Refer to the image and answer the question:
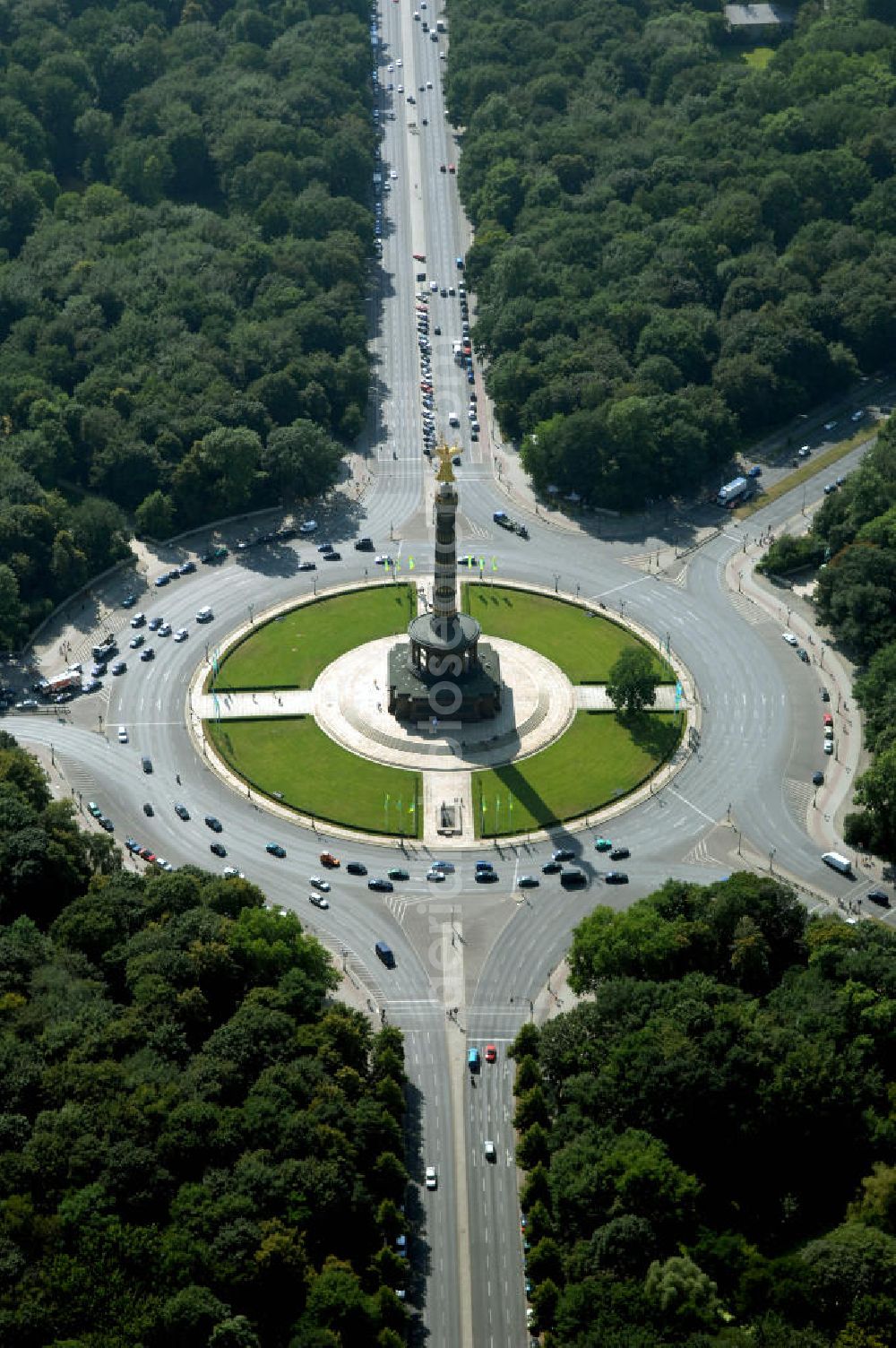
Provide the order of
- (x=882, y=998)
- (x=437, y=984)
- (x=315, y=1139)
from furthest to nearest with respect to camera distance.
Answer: (x=437, y=984) < (x=882, y=998) < (x=315, y=1139)

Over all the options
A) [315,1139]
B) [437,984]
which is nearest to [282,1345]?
[315,1139]

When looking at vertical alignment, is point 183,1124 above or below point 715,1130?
below

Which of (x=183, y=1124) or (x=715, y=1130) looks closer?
(x=183, y=1124)

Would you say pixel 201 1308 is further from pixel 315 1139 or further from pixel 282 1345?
pixel 315 1139

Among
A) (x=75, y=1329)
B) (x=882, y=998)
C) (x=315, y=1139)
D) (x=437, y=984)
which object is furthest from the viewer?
(x=437, y=984)

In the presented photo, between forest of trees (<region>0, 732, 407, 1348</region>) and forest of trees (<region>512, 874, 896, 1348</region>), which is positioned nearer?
forest of trees (<region>0, 732, 407, 1348</region>)
